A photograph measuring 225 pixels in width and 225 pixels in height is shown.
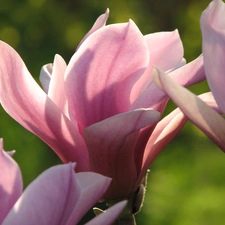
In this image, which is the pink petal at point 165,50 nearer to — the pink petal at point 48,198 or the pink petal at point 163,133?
the pink petal at point 163,133

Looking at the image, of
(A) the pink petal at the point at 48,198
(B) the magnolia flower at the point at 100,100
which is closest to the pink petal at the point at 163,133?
(B) the magnolia flower at the point at 100,100

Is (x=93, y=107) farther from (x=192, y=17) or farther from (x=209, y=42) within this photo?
(x=192, y=17)

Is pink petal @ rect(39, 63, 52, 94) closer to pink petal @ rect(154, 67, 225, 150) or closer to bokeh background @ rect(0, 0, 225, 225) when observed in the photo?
pink petal @ rect(154, 67, 225, 150)

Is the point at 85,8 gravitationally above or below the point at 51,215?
below

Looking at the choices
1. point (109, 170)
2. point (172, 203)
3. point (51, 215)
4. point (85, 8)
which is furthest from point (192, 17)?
point (51, 215)

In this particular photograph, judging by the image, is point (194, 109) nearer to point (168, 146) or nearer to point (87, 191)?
point (87, 191)

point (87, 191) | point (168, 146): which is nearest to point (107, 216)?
point (87, 191)
